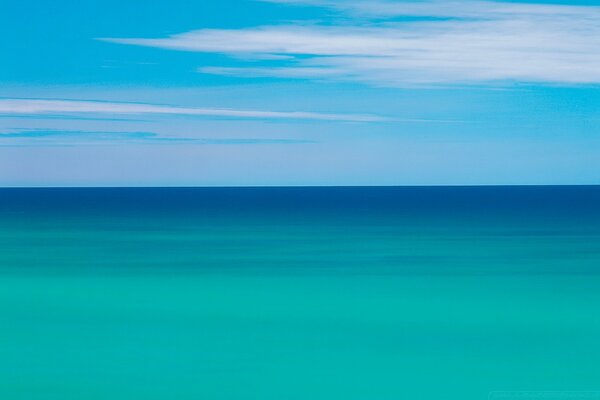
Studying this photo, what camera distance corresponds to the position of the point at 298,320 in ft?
37.7

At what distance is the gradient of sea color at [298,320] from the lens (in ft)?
27.6

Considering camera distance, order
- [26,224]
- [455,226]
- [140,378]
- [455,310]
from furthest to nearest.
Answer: [26,224]
[455,226]
[455,310]
[140,378]

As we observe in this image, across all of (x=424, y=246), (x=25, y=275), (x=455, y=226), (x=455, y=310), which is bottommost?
(x=455, y=310)

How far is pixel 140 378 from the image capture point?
27.9 ft

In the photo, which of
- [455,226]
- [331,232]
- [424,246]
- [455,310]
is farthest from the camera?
[455,226]

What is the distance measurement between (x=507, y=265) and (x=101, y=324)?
1029cm

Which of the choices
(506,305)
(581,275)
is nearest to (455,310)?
(506,305)

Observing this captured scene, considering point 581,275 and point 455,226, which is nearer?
point 581,275

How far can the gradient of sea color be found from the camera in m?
8.42

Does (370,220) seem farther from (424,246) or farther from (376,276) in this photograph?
(376,276)

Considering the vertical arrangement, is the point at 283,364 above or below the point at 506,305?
below

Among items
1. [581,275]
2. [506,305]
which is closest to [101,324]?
[506,305]

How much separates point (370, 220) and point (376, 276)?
1947 cm

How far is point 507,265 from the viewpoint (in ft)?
59.7
